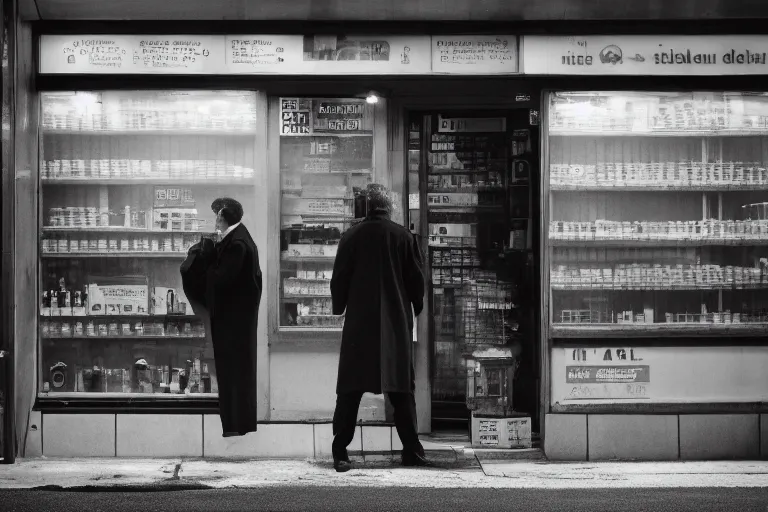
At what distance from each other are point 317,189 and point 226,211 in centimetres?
91

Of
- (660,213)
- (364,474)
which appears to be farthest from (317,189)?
(660,213)

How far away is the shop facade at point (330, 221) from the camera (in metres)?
7.79

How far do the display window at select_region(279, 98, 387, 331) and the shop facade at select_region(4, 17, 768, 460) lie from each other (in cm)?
2

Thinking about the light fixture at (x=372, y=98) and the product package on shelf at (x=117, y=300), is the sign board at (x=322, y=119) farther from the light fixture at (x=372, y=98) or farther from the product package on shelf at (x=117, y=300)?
the product package on shelf at (x=117, y=300)

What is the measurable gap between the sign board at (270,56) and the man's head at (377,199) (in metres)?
1.06

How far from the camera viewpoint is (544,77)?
7.80 m

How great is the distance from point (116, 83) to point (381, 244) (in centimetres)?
261

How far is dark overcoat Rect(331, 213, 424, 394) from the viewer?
7137mm

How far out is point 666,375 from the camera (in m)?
7.96

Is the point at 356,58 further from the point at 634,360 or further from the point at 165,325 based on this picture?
the point at 634,360

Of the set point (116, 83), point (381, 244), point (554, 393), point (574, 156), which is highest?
point (116, 83)

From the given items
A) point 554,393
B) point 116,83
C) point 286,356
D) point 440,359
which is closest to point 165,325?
point 286,356

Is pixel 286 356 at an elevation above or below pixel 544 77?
below

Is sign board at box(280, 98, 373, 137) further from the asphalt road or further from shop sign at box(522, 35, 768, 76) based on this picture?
the asphalt road
